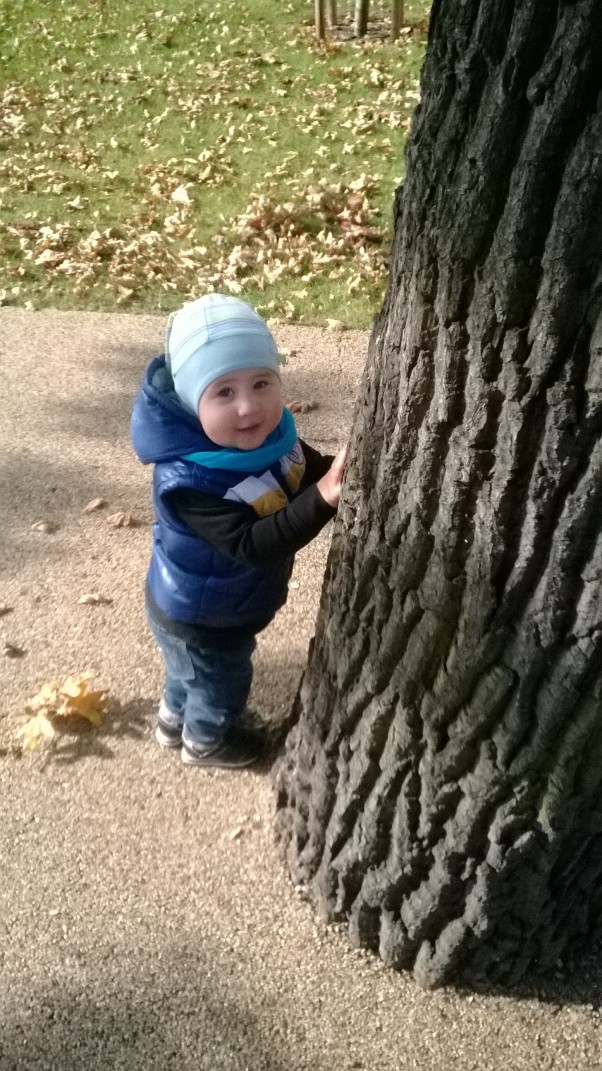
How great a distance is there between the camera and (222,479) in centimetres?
215

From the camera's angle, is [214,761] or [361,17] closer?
[214,761]

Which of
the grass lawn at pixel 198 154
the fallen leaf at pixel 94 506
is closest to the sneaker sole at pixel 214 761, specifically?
the fallen leaf at pixel 94 506

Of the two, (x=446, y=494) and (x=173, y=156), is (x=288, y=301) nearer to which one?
(x=173, y=156)

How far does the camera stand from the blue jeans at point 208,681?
2467mm

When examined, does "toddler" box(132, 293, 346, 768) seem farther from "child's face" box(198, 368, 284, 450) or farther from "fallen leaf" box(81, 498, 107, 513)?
"fallen leaf" box(81, 498, 107, 513)

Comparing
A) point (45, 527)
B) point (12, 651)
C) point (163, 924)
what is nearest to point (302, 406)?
Answer: point (45, 527)

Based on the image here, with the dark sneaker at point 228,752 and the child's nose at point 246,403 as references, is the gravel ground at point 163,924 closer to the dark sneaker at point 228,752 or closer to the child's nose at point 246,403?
the dark sneaker at point 228,752

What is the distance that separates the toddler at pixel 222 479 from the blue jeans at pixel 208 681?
3 cm

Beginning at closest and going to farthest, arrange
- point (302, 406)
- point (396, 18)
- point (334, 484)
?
1. point (334, 484)
2. point (302, 406)
3. point (396, 18)

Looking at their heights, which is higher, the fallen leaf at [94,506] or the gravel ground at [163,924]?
the gravel ground at [163,924]

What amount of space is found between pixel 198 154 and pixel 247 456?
6.41m

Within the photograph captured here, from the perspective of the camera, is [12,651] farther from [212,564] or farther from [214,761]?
[212,564]

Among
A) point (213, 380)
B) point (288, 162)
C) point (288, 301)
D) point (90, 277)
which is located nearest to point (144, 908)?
point (213, 380)

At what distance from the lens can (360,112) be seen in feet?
28.8
